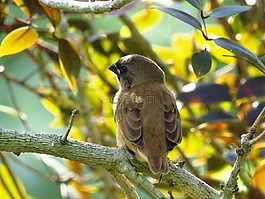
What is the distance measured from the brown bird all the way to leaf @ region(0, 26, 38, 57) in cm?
48

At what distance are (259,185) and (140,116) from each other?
54 cm

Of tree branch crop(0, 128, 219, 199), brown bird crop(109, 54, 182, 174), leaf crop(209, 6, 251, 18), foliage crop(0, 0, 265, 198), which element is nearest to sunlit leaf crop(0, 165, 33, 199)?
foliage crop(0, 0, 265, 198)

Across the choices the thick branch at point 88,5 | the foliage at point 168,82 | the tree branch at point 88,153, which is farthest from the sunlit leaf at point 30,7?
the tree branch at point 88,153

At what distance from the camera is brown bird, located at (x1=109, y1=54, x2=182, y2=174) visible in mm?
2711

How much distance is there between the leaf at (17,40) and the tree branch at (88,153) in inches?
17.7

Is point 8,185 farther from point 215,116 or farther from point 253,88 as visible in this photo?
point 253,88

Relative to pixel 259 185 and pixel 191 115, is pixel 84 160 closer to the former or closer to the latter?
pixel 259 185

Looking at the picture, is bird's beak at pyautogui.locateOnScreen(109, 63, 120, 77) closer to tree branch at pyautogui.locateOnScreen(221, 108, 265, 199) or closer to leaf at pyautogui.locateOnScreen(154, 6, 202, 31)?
leaf at pyautogui.locateOnScreen(154, 6, 202, 31)

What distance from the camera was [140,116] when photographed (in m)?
2.87

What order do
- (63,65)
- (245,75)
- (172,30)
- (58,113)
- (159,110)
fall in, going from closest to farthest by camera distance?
(63,65), (159,110), (245,75), (58,113), (172,30)

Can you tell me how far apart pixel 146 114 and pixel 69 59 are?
371mm

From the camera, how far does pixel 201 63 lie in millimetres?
2393

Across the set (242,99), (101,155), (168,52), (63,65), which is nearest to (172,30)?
(168,52)

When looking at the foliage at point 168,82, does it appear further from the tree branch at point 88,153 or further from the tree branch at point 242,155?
the tree branch at point 242,155
